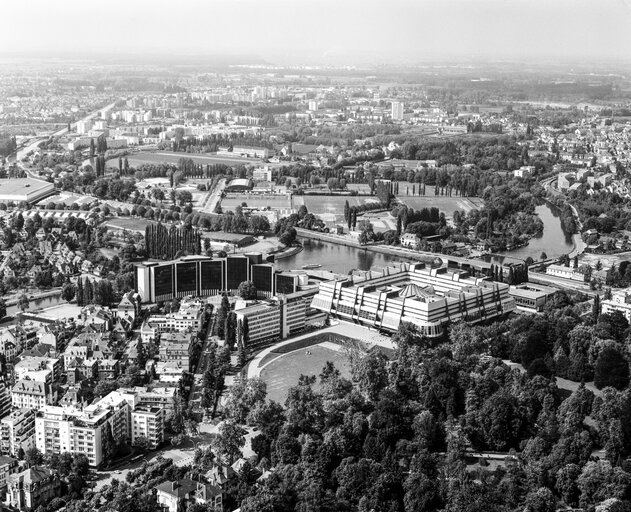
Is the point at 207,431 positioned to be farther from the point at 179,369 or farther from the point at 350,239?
the point at 350,239

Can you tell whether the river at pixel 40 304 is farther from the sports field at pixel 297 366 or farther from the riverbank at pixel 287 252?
the riverbank at pixel 287 252

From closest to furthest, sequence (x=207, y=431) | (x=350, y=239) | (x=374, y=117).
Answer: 1. (x=207, y=431)
2. (x=350, y=239)
3. (x=374, y=117)

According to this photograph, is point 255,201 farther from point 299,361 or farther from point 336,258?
point 299,361

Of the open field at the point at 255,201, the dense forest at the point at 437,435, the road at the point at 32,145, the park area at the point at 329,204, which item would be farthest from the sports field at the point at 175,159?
the dense forest at the point at 437,435

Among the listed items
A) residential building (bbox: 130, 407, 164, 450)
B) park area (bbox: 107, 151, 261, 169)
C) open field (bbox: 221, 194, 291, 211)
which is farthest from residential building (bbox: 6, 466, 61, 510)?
park area (bbox: 107, 151, 261, 169)

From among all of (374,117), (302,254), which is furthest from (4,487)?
(374,117)

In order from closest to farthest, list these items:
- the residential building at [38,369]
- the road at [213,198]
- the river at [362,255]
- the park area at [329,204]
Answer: the residential building at [38,369] → the river at [362,255] → the park area at [329,204] → the road at [213,198]
